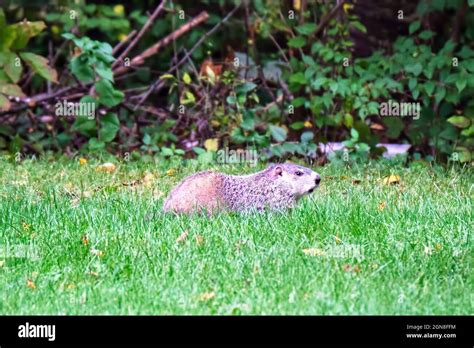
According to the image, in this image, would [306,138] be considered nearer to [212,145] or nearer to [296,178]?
[212,145]

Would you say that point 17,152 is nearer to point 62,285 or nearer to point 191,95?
point 191,95

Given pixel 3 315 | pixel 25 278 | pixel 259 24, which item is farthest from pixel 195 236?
pixel 259 24

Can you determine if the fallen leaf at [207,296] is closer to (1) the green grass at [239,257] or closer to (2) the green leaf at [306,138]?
(1) the green grass at [239,257]

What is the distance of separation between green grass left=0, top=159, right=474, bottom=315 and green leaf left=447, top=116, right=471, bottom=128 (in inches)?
73.2

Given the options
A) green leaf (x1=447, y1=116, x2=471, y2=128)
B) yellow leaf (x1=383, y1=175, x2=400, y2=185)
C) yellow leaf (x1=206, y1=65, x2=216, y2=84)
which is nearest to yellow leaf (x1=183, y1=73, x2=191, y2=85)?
yellow leaf (x1=206, y1=65, x2=216, y2=84)

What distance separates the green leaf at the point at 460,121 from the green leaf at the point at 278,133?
4.68 feet

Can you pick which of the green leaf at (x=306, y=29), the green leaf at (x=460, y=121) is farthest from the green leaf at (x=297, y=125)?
the green leaf at (x=460, y=121)

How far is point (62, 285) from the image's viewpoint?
491 cm

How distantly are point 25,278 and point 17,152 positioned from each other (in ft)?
14.1

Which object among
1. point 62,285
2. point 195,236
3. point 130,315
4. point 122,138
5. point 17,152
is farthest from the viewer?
point 122,138

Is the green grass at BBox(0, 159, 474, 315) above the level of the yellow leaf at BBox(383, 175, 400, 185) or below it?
above

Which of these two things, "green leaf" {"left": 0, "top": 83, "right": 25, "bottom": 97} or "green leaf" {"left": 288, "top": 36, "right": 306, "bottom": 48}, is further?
"green leaf" {"left": 288, "top": 36, "right": 306, "bottom": 48}

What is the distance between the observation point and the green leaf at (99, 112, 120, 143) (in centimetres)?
933

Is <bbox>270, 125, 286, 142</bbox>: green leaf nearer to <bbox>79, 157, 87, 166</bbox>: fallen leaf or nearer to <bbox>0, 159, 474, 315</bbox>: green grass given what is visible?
<bbox>79, 157, 87, 166</bbox>: fallen leaf
